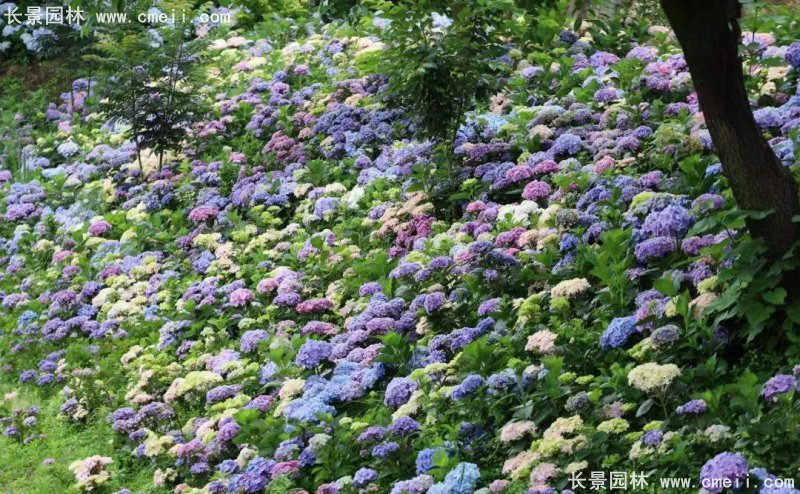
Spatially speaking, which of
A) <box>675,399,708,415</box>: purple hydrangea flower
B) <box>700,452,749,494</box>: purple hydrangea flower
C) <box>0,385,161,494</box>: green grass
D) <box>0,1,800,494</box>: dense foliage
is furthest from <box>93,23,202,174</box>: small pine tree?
<box>700,452,749,494</box>: purple hydrangea flower

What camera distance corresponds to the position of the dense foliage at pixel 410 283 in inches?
188

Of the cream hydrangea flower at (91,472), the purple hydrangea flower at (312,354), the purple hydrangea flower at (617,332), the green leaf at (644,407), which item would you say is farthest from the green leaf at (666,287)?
the cream hydrangea flower at (91,472)

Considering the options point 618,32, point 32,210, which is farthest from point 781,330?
point 32,210

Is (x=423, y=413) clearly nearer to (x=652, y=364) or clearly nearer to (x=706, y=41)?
(x=652, y=364)

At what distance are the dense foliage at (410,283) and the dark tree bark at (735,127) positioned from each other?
19 cm

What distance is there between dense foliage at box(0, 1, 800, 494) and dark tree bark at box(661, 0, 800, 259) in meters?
0.19

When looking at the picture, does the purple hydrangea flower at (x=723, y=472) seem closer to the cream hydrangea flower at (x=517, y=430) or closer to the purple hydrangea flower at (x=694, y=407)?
the purple hydrangea flower at (x=694, y=407)

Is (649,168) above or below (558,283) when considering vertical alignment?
above

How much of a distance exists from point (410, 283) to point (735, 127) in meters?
2.52

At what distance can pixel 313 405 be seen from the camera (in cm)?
561

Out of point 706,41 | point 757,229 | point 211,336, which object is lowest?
point 211,336

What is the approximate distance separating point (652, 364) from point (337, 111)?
18.4 ft

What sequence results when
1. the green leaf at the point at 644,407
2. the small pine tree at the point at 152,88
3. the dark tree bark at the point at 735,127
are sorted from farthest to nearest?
the small pine tree at the point at 152,88 → the dark tree bark at the point at 735,127 → the green leaf at the point at 644,407

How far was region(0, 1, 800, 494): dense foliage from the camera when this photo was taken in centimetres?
478
